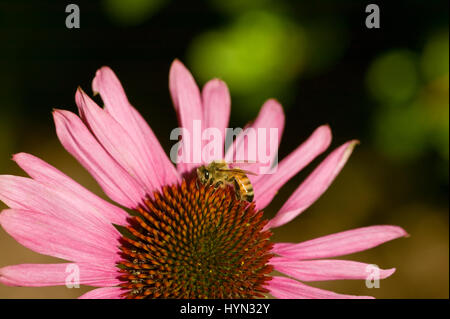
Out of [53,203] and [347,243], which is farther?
[347,243]

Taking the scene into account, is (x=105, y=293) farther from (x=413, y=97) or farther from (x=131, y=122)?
(x=413, y=97)

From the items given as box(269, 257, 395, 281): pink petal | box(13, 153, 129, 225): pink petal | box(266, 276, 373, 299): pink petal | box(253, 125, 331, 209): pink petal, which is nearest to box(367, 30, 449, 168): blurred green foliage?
box(253, 125, 331, 209): pink petal

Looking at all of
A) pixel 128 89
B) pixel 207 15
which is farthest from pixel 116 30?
pixel 207 15

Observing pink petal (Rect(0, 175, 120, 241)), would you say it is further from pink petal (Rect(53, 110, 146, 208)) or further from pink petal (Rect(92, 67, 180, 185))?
pink petal (Rect(92, 67, 180, 185))

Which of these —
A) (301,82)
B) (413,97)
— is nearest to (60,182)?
(301,82)

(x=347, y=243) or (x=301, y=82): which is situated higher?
(x=301, y=82)

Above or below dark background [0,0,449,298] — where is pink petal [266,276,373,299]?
below

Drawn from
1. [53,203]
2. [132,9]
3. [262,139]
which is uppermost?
[132,9]
